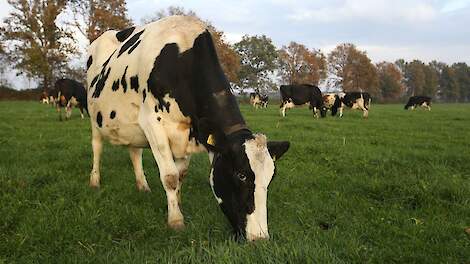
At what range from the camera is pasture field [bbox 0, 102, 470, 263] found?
3.43 m

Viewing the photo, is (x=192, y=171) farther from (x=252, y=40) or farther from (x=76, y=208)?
(x=252, y=40)

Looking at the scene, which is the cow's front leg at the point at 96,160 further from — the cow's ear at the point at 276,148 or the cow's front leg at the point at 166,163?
the cow's ear at the point at 276,148

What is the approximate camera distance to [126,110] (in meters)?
5.34

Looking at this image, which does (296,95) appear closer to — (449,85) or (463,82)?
(449,85)

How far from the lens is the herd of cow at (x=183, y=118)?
360cm

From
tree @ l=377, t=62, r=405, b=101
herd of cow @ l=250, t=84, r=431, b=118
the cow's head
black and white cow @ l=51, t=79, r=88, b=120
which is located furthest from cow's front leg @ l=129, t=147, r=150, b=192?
tree @ l=377, t=62, r=405, b=101

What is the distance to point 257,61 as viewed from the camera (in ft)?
287

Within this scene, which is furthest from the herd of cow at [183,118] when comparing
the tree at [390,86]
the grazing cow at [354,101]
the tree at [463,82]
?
the tree at [463,82]

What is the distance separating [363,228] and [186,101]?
8.18ft

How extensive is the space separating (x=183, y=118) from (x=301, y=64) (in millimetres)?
→ 83167

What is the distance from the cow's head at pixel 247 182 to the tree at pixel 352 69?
81.7 metres

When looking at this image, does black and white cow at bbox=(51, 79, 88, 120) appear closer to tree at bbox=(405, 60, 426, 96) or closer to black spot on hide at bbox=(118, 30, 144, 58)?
black spot on hide at bbox=(118, 30, 144, 58)

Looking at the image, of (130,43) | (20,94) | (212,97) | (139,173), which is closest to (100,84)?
(130,43)

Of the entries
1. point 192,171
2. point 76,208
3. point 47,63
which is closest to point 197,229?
point 76,208
